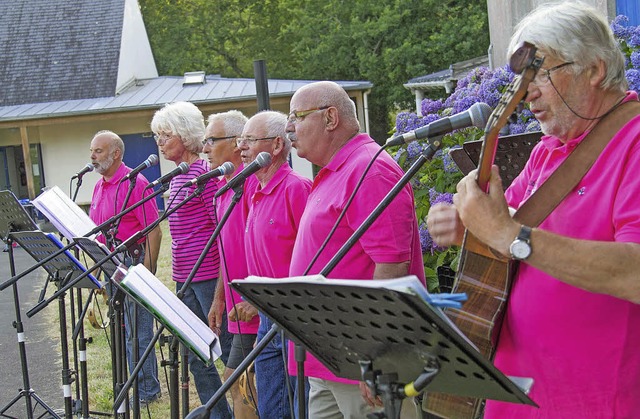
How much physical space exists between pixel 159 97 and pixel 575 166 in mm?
24146

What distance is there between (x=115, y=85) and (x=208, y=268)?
2289 cm

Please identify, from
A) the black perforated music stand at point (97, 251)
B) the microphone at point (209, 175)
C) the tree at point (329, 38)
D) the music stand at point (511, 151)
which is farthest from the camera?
the tree at point (329, 38)

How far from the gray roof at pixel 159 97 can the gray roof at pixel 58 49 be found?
0.75m

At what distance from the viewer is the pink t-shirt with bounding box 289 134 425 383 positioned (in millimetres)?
3496

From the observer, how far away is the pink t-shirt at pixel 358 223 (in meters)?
3.50

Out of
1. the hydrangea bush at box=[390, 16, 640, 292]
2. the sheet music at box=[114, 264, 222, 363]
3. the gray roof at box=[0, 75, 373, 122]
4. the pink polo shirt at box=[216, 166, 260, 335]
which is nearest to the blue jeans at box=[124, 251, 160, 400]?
the pink polo shirt at box=[216, 166, 260, 335]

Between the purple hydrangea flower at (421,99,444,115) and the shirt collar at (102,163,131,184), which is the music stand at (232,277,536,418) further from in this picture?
the shirt collar at (102,163,131,184)

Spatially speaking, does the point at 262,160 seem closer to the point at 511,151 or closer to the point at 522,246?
the point at 511,151

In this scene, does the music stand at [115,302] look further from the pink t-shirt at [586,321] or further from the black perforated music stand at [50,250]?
the pink t-shirt at [586,321]

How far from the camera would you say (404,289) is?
1.88 m

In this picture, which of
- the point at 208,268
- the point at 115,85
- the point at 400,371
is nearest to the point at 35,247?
the point at 208,268

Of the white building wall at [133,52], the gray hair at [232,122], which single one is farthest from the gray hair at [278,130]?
the white building wall at [133,52]

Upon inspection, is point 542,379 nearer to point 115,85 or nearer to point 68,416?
point 68,416

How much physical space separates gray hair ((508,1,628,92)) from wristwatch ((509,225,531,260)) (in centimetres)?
51
